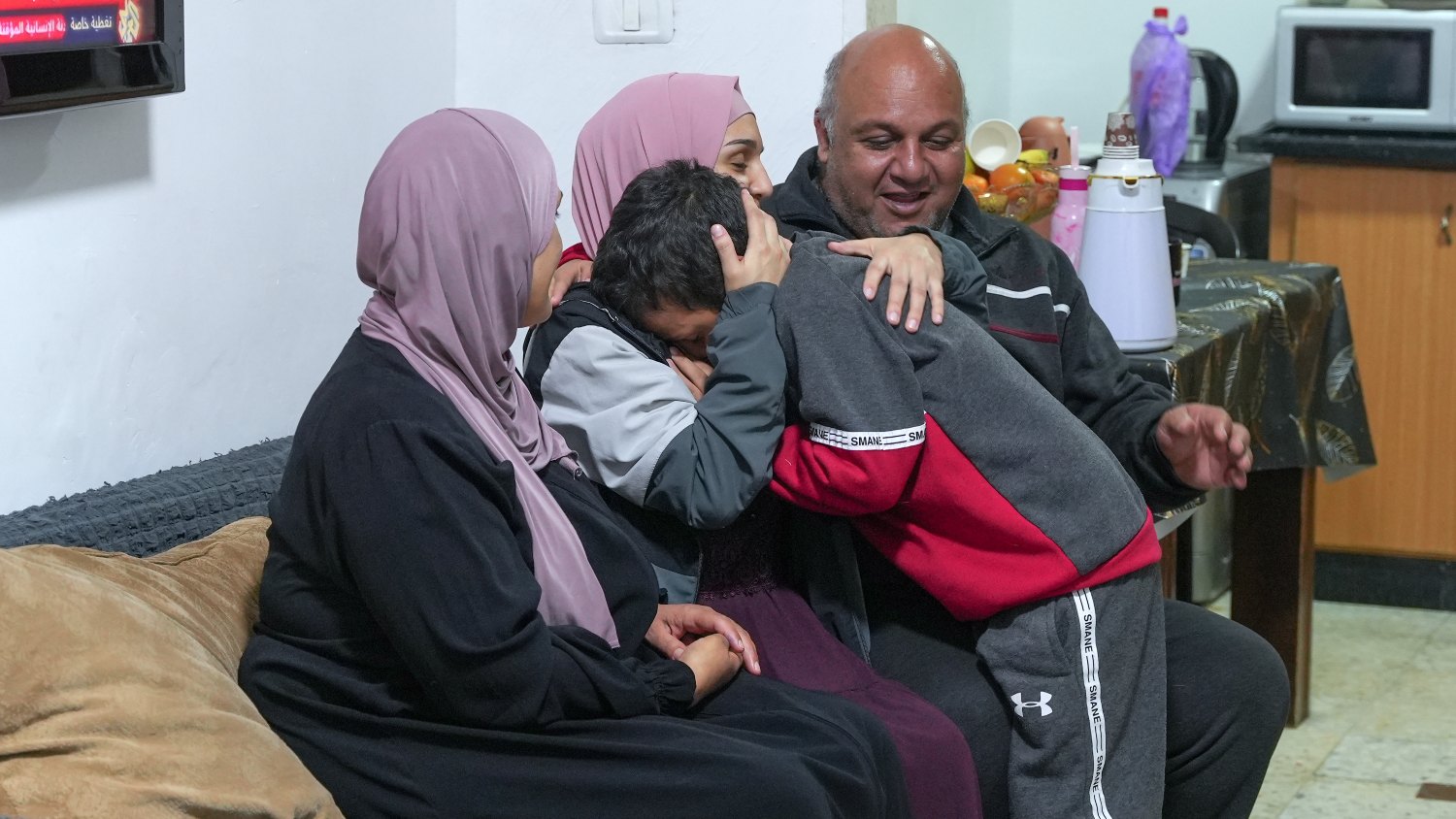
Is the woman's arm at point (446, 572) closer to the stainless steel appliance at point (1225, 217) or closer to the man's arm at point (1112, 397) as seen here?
the man's arm at point (1112, 397)

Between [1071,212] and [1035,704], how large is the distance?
3.62ft

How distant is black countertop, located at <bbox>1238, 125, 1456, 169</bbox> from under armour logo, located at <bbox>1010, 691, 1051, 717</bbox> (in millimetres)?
2351

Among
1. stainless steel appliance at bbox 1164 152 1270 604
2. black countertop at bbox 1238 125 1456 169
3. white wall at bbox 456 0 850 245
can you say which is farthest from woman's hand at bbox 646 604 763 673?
black countertop at bbox 1238 125 1456 169

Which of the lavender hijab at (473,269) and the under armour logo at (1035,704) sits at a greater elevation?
the lavender hijab at (473,269)

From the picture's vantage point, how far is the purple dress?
179cm

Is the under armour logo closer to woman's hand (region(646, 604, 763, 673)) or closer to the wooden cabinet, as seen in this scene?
woman's hand (region(646, 604, 763, 673))

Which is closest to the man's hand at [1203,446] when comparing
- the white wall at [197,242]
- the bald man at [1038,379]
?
the bald man at [1038,379]

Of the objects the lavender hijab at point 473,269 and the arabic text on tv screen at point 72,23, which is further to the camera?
the arabic text on tv screen at point 72,23

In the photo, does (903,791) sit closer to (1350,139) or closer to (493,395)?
(493,395)

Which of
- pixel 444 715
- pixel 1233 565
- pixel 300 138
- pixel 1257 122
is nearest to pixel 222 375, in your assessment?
pixel 300 138

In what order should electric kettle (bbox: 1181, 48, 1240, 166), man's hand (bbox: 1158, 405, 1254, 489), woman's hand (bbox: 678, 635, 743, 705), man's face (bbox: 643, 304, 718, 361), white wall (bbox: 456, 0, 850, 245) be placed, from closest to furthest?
woman's hand (bbox: 678, 635, 743, 705) → man's face (bbox: 643, 304, 718, 361) → man's hand (bbox: 1158, 405, 1254, 489) → white wall (bbox: 456, 0, 850, 245) → electric kettle (bbox: 1181, 48, 1240, 166)

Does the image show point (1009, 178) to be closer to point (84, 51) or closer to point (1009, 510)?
point (1009, 510)

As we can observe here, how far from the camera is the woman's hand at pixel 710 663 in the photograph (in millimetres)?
1731

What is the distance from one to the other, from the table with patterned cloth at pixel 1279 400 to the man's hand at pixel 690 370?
930 millimetres
